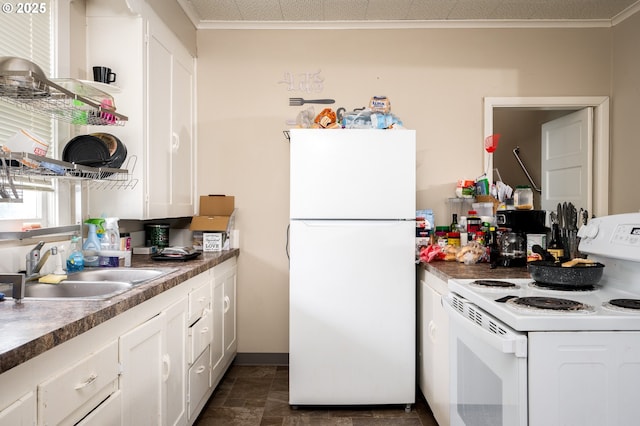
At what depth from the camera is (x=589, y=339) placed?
1259mm

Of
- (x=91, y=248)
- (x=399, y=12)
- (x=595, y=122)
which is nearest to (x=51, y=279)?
(x=91, y=248)

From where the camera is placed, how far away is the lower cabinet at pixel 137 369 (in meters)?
1.04

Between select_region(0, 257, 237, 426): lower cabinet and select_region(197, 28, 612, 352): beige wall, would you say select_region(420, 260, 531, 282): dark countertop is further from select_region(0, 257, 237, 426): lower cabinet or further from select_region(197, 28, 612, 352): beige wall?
select_region(0, 257, 237, 426): lower cabinet

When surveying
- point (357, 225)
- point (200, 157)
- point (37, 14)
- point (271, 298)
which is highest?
point (37, 14)

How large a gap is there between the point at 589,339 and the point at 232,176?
2604mm

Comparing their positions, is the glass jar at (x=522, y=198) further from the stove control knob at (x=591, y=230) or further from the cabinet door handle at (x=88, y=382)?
the cabinet door handle at (x=88, y=382)

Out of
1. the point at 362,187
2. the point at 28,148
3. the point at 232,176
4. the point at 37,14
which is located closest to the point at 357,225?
the point at 362,187

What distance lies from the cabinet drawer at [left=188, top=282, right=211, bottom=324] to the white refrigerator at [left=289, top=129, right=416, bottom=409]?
0.47 m

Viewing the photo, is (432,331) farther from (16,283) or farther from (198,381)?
(16,283)

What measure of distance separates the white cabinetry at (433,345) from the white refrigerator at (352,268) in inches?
3.4

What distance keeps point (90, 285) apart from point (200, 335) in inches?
29.1

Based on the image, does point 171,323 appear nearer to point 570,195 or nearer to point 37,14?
point 37,14

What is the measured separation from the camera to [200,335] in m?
2.40

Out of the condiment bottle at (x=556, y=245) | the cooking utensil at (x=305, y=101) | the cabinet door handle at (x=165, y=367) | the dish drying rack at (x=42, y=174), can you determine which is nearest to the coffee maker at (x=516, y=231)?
the condiment bottle at (x=556, y=245)
